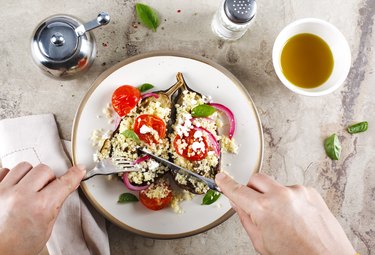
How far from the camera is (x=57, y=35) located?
177 centimetres

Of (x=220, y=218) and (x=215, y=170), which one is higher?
(x=215, y=170)

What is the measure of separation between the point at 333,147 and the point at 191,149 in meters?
0.65

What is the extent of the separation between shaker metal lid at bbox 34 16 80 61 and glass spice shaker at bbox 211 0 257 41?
56cm

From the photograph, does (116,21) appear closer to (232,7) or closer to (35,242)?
(232,7)

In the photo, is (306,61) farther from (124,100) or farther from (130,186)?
(130,186)

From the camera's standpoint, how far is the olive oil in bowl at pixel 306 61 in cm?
197

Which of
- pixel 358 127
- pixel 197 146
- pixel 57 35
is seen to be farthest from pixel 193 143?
pixel 358 127

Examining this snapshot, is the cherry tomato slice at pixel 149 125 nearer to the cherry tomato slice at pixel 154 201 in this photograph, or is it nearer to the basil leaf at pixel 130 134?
the basil leaf at pixel 130 134

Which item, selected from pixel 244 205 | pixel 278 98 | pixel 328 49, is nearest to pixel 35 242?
pixel 244 205

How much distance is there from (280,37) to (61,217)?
1.10m

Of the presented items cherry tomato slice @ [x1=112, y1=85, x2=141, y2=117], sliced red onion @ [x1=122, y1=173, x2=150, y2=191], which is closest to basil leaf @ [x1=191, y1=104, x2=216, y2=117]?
cherry tomato slice @ [x1=112, y1=85, x2=141, y2=117]

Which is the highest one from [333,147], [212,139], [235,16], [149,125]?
[235,16]

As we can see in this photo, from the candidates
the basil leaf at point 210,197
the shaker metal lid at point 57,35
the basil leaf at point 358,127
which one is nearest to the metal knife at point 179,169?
the basil leaf at point 210,197

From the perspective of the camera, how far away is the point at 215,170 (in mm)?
1820
